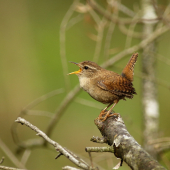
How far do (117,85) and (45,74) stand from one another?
4.16 metres

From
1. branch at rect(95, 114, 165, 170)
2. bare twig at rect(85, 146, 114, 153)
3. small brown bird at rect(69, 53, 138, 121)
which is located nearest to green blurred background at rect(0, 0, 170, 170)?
small brown bird at rect(69, 53, 138, 121)

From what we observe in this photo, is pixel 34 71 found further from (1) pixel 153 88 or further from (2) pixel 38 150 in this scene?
(1) pixel 153 88

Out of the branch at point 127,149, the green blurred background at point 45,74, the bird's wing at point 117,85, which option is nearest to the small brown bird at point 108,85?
the bird's wing at point 117,85

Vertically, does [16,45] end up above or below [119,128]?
above

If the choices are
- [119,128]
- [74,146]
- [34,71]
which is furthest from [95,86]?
[34,71]

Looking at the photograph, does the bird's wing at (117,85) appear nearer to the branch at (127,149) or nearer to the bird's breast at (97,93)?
the bird's breast at (97,93)

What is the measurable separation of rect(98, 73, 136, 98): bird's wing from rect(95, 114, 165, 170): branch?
35.2 inches

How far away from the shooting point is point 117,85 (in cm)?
279

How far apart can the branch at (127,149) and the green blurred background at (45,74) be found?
370cm

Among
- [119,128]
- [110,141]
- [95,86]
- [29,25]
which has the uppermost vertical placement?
[29,25]

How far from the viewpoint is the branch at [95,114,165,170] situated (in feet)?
3.98

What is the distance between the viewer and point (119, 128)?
5.70 feet

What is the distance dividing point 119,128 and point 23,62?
16.5 feet

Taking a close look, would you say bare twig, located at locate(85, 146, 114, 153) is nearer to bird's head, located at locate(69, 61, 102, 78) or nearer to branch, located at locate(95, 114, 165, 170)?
branch, located at locate(95, 114, 165, 170)
